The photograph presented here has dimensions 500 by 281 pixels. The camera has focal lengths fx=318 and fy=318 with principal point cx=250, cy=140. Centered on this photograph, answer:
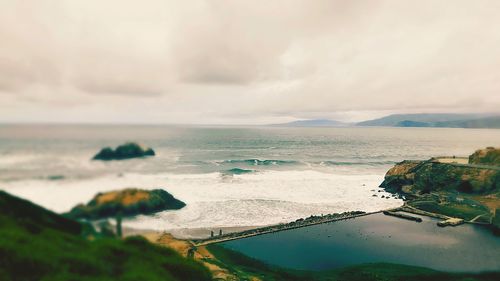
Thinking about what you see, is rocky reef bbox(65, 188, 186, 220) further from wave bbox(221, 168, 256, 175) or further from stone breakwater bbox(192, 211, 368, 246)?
wave bbox(221, 168, 256, 175)

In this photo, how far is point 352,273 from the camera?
33531 millimetres

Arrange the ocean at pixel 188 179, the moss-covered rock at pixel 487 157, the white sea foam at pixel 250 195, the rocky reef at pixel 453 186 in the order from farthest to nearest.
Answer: the moss-covered rock at pixel 487 157, the rocky reef at pixel 453 186, the white sea foam at pixel 250 195, the ocean at pixel 188 179

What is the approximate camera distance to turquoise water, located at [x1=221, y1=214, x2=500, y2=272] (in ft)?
121

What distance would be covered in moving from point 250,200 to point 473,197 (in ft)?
151

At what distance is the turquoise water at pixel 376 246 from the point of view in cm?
3678

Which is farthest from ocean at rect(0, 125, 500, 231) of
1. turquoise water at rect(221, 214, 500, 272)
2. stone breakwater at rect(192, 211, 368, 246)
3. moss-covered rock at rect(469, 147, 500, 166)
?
moss-covered rock at rect(469, 147, 500, 166)

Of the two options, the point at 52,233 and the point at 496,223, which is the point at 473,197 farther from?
the point at 52,233

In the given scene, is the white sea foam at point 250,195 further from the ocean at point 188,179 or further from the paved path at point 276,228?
the paved path at point 276,228

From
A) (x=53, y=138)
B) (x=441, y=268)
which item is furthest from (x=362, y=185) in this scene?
(x=53, y=138)

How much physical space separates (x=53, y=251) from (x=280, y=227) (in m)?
35.6

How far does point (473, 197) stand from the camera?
65.4 metres

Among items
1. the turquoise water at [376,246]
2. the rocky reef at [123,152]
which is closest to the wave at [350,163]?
the turquoise water at [376,246]

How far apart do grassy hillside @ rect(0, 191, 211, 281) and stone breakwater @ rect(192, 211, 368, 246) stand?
23.9 m

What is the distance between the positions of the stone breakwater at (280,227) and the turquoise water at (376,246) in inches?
35.3
